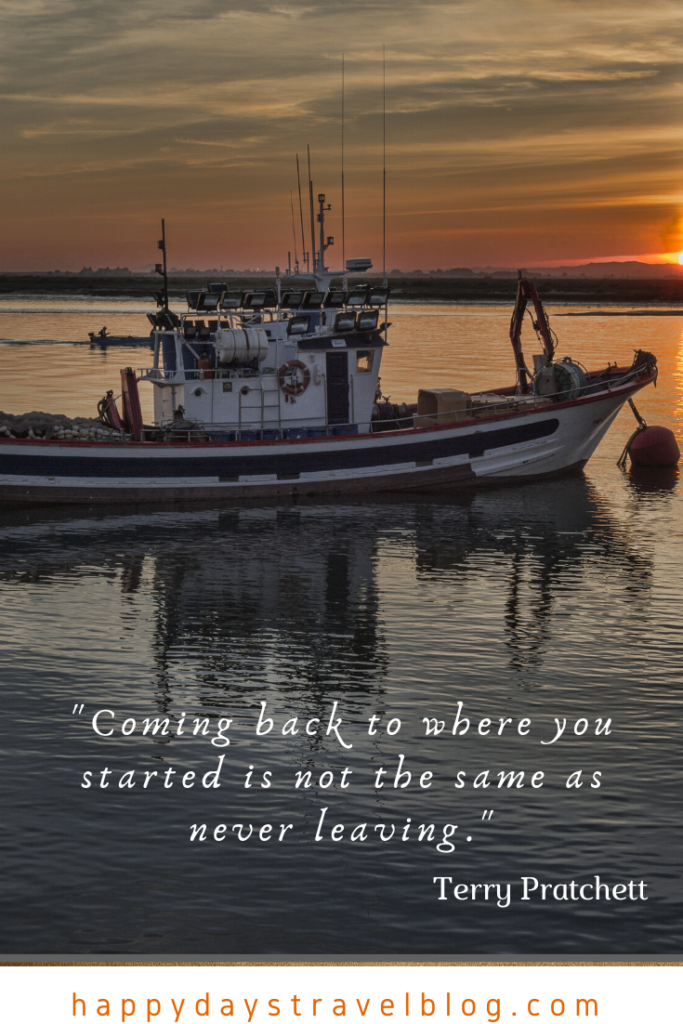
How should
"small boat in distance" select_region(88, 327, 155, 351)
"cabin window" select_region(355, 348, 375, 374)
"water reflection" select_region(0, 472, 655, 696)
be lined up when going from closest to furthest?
"water reflection" select_region(0, 472, 655, 696) → "cabin window" select_region(355, 348, 375, 374) → "small boat in distance" select_region(88, 327, 155, 351)

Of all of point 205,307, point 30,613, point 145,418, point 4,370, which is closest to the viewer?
point 30,613

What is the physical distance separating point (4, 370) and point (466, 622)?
67750 mm

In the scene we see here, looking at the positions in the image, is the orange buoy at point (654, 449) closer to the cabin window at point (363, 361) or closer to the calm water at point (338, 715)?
the calm water at point (338, 715)

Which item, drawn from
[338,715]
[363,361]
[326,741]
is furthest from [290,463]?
[326,741]

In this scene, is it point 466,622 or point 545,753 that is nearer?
point 545,753

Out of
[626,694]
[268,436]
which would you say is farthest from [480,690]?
[268,436]

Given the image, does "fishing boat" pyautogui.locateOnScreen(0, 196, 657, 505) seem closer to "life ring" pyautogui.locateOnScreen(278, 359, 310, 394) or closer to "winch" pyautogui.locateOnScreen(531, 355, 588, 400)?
"life ring" pyautogui.locateOnScreen(278, 359, 310, 394)

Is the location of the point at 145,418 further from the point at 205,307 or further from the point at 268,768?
the point at 268,768

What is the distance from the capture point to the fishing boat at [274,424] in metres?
33.2

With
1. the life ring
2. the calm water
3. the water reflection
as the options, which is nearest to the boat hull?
the water reflection

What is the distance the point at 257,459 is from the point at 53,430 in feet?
20.3

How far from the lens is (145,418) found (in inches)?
2149

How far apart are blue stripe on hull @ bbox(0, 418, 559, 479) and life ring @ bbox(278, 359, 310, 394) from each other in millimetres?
2004

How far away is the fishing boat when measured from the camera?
33188 millimetres
